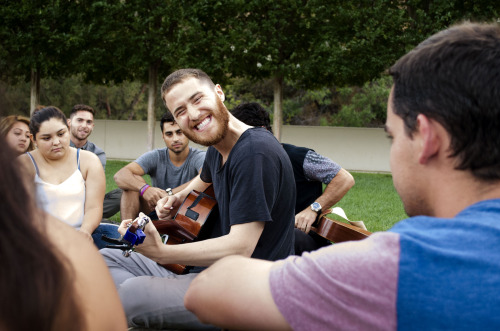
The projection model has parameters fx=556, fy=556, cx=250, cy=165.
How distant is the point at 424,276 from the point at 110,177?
14.7m

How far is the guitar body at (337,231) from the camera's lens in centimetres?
421

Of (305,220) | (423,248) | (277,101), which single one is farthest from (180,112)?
(277,101)

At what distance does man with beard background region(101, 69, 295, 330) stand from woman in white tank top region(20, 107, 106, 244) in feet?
4.18

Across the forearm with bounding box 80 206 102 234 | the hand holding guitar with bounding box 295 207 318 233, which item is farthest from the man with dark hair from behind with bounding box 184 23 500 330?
the forearm with bounding box 80 206 102 234

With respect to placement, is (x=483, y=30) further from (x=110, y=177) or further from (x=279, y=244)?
(x=110, y=177)

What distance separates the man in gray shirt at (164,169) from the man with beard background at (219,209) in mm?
2695

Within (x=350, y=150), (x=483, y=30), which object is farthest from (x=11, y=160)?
(x=350, y=150)

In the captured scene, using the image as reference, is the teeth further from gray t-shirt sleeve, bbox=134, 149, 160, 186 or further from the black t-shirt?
gray t-shirt sleeve, bbox=134, 149, 160, 186

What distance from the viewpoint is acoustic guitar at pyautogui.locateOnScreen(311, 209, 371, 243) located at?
422 cm

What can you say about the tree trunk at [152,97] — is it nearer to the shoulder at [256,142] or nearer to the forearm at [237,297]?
the shoulder at [256,142]

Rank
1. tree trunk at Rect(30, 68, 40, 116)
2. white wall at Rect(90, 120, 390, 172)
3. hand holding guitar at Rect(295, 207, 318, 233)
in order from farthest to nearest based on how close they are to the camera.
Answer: white wall at Rect(90, 120, 390, 172), tree trunk at Rect(30, 68, 40, 116), hand holding guitar at Rect(295, 207, 318, 233)

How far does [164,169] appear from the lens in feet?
21.8

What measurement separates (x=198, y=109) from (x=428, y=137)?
217cm

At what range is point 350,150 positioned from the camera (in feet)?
74.3
